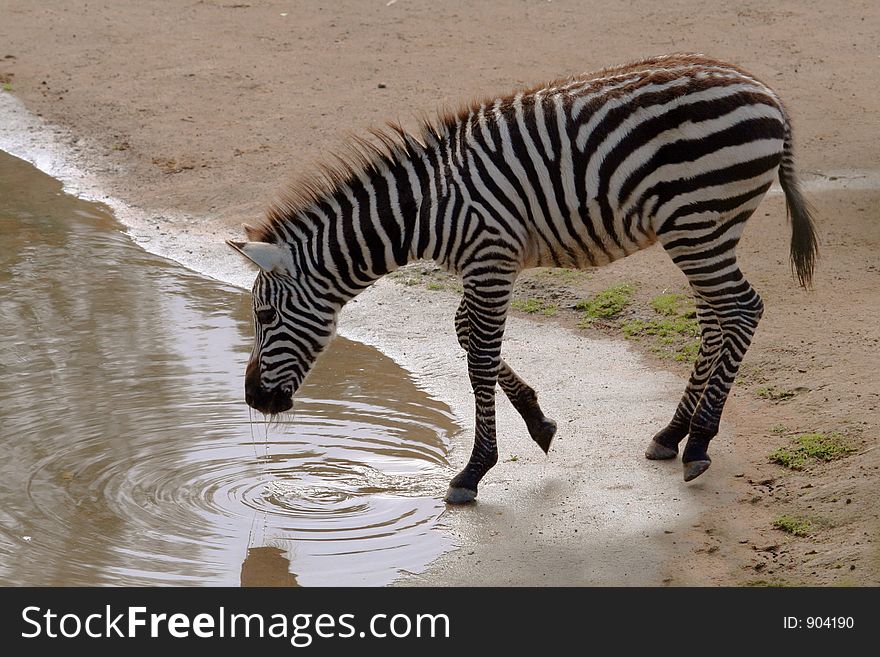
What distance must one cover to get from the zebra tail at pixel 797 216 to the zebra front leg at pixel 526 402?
1851 millimetres

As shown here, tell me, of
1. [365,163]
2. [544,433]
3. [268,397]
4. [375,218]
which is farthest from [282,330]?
[544,433]

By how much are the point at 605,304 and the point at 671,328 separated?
0.70m

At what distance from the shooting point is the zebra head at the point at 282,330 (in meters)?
6.49

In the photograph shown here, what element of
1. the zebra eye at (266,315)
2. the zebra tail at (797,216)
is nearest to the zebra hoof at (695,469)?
the zebra tail at (797,216)

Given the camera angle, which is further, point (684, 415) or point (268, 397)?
point (684, 415)

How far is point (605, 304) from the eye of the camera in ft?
30.1

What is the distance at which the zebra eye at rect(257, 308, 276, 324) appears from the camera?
21.5 ft

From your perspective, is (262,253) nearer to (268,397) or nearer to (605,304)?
(268,397)

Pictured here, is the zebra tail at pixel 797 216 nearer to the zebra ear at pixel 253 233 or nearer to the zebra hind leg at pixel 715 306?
the zebra hind leg at pixel 715 306

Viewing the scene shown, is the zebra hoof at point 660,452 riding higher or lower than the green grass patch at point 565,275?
lower

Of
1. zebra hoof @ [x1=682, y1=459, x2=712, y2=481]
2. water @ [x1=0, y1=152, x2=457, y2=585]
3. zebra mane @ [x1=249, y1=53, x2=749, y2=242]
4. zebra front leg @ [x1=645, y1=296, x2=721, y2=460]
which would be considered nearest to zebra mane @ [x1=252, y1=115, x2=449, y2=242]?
zebra mane @ [x1=249, y1=53, x2=749, y2=242]

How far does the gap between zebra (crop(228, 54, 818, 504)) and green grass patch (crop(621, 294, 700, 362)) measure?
1.65 meters
